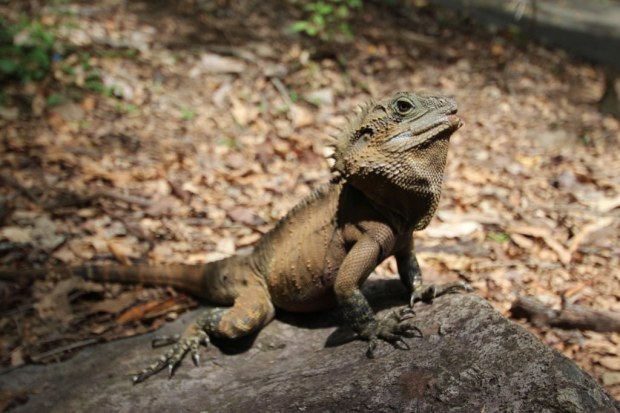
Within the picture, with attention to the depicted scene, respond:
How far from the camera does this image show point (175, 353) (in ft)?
13.4

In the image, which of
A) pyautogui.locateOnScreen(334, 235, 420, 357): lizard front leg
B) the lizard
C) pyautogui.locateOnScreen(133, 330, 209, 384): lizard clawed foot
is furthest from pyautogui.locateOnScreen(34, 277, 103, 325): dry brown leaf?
pyautogui.locateOnScreen(334, 235, 420, 357): lizard front leg

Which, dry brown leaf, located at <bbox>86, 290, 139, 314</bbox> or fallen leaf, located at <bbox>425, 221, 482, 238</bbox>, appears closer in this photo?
dry brown leaf, located at <bbox>86, 290, 139, 314</bbox>

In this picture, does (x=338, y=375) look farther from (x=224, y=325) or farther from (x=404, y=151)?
(x=404, y=151)

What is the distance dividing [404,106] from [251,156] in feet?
14.6

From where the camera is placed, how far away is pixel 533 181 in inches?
275

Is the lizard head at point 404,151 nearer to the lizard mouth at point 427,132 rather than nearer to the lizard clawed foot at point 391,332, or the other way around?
the lizard mouth at point 427,132

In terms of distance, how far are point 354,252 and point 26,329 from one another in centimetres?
296

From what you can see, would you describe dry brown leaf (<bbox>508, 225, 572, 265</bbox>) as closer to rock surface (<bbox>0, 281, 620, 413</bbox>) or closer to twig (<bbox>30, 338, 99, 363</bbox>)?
rock surface (<bbox>0, 281, 620, 413</bbox>)

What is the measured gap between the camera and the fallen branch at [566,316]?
425cm

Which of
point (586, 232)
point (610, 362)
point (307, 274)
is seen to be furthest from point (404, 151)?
point (586, 232)

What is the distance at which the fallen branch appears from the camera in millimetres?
4254

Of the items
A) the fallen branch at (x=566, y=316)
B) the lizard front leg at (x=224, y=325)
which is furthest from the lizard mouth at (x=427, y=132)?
the fallen branch at (x=566, y=316)

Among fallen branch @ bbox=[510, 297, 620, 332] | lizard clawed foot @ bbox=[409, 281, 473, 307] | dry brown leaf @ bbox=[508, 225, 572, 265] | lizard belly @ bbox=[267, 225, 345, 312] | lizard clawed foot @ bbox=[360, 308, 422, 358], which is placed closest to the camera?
lizard clawed foot @ bbox=[360, 308, 422, 358]

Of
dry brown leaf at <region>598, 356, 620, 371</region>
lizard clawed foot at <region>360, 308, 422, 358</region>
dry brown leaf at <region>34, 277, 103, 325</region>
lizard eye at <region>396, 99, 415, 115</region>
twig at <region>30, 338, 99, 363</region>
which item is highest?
lizard eye at <region>396, 99, 415, 115</region>
